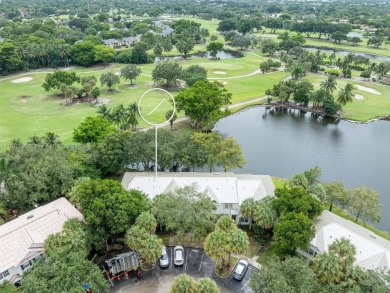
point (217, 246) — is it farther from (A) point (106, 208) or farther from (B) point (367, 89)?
(B) point (367, 89)

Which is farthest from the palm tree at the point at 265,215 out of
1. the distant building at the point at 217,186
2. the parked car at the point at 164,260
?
the parked car at the point at 164,260

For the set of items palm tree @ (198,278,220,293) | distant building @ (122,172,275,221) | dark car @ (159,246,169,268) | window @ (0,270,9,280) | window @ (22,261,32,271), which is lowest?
dark car @ (159,246,169,268)

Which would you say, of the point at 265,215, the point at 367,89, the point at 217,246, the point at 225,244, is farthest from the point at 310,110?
the point at 217,246

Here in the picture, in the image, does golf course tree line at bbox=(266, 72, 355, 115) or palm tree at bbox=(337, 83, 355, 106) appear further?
golf course tree line at bbox=(266, 72, 355, 115)

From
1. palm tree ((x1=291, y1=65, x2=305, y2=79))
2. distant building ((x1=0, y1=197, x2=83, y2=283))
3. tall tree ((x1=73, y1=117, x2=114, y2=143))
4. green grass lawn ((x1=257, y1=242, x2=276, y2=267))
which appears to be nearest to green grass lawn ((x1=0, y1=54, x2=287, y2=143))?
palm tree ((x1=291, y1=65, x2=305, y2=79))

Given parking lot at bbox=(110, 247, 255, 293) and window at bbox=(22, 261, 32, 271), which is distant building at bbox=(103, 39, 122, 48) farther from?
parking lot at bbox=(110, 247, 255, 293)

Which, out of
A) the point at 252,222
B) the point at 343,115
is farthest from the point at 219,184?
the point at 343,115
